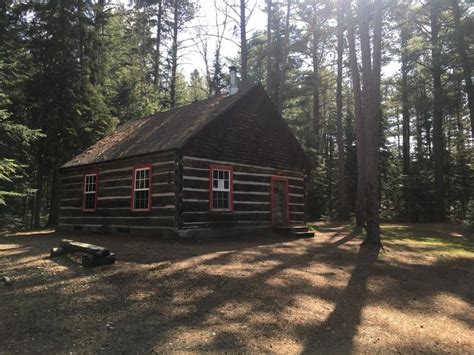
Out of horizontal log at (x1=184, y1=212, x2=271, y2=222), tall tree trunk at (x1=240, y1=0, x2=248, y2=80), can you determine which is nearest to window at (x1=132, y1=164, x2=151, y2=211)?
horizontal log at (x1=184, y1=212, x2=271, y2=222)

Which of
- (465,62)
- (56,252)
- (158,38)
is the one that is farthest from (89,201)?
(465,62)

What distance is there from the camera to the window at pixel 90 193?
62.2ft

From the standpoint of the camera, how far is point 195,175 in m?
15.5

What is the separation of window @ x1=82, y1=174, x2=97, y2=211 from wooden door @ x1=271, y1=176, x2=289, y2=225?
8.44 m

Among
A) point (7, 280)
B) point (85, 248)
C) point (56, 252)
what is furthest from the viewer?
point (56, 252)

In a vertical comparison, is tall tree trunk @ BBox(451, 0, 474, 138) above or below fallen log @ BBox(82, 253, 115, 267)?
above

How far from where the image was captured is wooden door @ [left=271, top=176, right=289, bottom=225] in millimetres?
19031

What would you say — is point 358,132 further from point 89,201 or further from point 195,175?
point 89,201

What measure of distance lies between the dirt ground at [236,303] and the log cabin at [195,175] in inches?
145

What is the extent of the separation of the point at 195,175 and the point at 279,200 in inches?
217

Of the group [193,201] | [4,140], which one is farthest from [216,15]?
[193,201]

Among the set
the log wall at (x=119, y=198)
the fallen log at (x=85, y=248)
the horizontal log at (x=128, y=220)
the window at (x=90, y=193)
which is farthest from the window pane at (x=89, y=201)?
the fallen log at (x=85, y=248)

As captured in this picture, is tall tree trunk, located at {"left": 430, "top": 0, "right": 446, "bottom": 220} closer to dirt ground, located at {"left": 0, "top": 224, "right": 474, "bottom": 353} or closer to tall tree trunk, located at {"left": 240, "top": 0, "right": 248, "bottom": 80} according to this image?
tall tree trunk, located at {"left": 240, "top": 0, "right": 248, "bottom": 80}

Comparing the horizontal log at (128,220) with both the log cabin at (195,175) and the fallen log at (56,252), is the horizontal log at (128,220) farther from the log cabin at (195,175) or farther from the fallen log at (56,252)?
the fallen log at (56,252)
